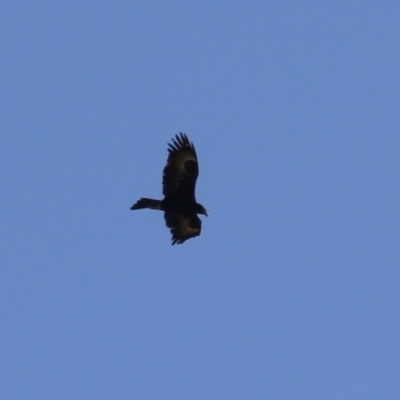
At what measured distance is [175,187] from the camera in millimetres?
113000

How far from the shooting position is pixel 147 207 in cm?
11281

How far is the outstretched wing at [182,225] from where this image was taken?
113 metres

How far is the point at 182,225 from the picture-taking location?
372ft

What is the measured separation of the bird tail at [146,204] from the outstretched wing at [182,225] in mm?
541

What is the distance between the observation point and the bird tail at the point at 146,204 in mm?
112750

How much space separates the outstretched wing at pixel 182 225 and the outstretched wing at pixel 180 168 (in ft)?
2.15

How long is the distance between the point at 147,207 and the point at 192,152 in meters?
1.67

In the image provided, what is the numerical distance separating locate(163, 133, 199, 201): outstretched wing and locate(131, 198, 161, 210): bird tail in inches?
12.1

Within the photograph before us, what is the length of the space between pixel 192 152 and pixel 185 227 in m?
1.88

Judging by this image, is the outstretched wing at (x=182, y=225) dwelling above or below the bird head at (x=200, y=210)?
below

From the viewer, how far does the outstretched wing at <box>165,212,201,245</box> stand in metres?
113

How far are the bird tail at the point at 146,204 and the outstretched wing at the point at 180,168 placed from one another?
0.31 metres

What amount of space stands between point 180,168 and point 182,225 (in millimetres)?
1478

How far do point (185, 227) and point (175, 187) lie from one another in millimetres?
1091
